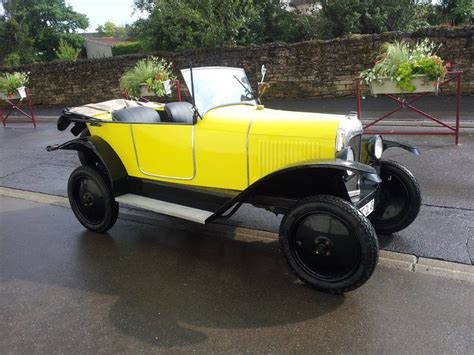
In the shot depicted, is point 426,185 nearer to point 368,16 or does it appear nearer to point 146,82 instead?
point 146,82

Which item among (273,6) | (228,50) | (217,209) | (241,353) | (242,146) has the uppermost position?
(273,6)

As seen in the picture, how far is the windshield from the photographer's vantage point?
3.67 meters

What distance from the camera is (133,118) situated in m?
4.20

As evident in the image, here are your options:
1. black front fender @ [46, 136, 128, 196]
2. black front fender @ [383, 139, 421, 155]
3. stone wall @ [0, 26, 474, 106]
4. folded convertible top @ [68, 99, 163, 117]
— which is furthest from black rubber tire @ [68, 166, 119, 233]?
stone wall @ [0, 26, 474, 106]

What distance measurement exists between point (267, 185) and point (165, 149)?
1.16 m

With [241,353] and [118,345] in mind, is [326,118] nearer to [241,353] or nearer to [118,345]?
[241,353]

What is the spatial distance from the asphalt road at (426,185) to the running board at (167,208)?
2.80ft

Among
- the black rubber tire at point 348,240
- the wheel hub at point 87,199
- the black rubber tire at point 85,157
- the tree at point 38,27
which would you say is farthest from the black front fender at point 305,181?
the tree at point 38,27

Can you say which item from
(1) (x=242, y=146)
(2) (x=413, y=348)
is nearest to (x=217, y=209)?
(1) (x=242, y=146)

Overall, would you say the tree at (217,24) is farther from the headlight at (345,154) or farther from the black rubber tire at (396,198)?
the headlight at (345,154)

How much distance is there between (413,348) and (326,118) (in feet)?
5.75

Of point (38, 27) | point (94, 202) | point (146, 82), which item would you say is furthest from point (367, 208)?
point (38, 27)

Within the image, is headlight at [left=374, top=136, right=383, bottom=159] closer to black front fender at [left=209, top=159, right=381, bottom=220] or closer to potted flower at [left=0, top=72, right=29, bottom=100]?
black front fender at [left=209, top=159, right=381, bottom=220]

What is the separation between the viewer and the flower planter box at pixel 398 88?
20.2 ft
